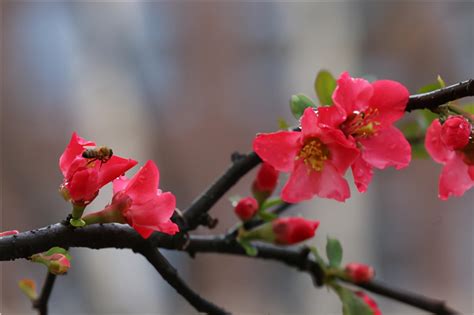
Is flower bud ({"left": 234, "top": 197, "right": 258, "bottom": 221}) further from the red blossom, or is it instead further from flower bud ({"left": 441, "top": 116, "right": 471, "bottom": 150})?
flower bud ({"left": 441, "top": 116, "right": 471, "bottom": 150})

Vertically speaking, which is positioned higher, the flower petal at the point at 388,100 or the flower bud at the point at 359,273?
the flower petal at the point at 388,100

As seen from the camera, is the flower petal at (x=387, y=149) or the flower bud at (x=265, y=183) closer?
the flower petal at (x=387, y=149)

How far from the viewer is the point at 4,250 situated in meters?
0.25

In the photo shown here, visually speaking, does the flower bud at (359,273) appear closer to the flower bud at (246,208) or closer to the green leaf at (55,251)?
the flower bud at (246,208)

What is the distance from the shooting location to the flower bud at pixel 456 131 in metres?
0.28

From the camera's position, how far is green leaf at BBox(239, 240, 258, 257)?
386 mm

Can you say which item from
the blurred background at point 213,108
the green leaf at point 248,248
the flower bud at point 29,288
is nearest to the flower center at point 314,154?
the green leaf at point 248,248

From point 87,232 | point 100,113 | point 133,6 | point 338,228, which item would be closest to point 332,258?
point 87,232

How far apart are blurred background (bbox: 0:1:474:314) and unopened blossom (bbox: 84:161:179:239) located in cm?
133

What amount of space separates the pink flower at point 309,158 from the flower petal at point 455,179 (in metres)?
0.06

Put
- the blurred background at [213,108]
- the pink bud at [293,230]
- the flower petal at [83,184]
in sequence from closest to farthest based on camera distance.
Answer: the flower petal at [83,184]
the pink bud at [293,230]
the blurred background at [213,108]

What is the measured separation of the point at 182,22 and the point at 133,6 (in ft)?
0.52

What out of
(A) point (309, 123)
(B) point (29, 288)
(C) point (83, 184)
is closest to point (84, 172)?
(C) point (83, 184)

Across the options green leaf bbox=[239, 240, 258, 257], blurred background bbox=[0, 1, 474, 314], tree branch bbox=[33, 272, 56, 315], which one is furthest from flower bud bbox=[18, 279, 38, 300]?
blurred background bbox=[0, 1, 474, 314]
